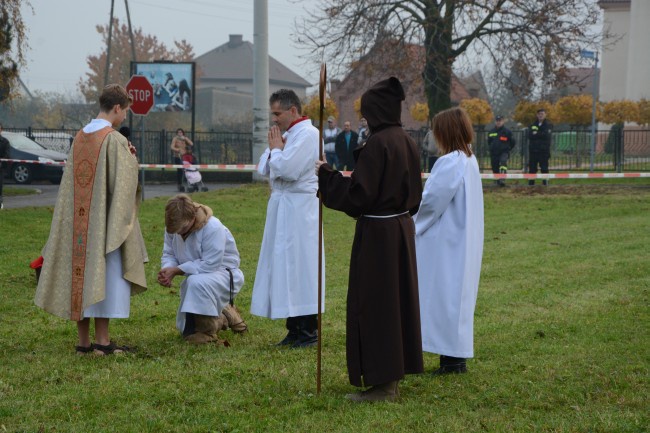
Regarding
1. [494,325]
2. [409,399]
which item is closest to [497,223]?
[494,325]

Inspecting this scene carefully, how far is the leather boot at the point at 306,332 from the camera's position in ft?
26.7

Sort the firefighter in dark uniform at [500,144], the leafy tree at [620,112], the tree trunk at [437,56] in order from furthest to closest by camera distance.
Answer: the leafy tree at [620,112] < the tree trunk at [437,56] < the firefighter in dark uniform at [500,144]

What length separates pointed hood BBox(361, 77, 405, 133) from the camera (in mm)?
6234

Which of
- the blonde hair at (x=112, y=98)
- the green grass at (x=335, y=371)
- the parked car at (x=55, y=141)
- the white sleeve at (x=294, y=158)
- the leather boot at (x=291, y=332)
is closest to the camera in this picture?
the green grass at (x=335, y=371)

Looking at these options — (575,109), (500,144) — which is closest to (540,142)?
(500,144)

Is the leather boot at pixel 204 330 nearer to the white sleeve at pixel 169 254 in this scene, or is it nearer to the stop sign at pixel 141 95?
the white sleeve at pixel 169 254

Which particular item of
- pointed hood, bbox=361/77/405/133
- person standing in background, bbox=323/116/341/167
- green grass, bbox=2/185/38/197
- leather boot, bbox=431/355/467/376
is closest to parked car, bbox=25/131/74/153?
green grass, bbox=2/185/38/197

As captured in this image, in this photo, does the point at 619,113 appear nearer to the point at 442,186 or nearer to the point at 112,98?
the point at 442,186

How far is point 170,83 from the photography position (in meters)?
31.4

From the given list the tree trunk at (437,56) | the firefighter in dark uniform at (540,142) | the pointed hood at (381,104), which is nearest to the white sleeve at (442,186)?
the pointed hood at (381,104)

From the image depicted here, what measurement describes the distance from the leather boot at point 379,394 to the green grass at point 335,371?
3.9 inches

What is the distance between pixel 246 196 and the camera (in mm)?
23781

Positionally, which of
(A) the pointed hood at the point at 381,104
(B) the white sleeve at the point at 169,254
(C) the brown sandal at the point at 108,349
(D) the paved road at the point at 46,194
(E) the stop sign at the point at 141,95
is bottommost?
(D) the paved road at the point at 46,194

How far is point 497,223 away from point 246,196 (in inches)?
288
